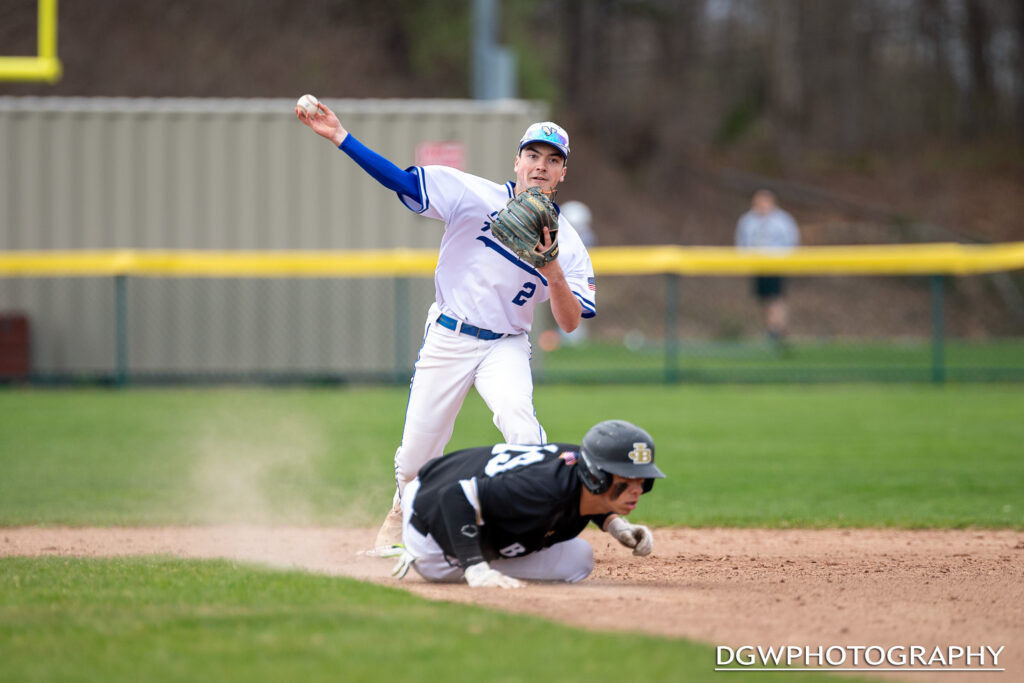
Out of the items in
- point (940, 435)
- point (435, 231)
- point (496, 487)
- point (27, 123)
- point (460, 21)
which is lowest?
point (940, 435)

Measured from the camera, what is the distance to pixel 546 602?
4758mm

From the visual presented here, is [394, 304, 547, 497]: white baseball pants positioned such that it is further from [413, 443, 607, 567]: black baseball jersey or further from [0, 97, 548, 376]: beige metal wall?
[0, 97, 548, 376]: beige metal wall

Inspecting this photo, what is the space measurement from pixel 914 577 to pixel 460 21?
26.0 m

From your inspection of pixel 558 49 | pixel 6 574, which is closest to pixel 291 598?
pixel 6 574

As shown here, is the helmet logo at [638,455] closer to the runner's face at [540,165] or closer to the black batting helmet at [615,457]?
the black batting helmet at [615,457]

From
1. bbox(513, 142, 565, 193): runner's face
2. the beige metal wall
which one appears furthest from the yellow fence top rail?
bbox(513, 142, 565, 193): runner's face

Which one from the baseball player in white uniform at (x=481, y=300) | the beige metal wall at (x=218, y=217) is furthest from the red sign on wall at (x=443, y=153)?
the baseball player in white uniform at (x=481, y=300)

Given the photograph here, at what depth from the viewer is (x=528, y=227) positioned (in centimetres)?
512

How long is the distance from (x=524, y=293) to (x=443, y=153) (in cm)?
956

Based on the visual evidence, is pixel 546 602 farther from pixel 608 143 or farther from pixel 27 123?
pixel 608 143

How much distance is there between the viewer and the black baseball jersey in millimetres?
4945

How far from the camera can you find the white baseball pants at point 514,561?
5.31 metres

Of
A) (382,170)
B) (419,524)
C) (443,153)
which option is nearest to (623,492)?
(419,524)

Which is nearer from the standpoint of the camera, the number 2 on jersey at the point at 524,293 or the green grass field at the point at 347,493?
the green grass field at the point at 347,493
